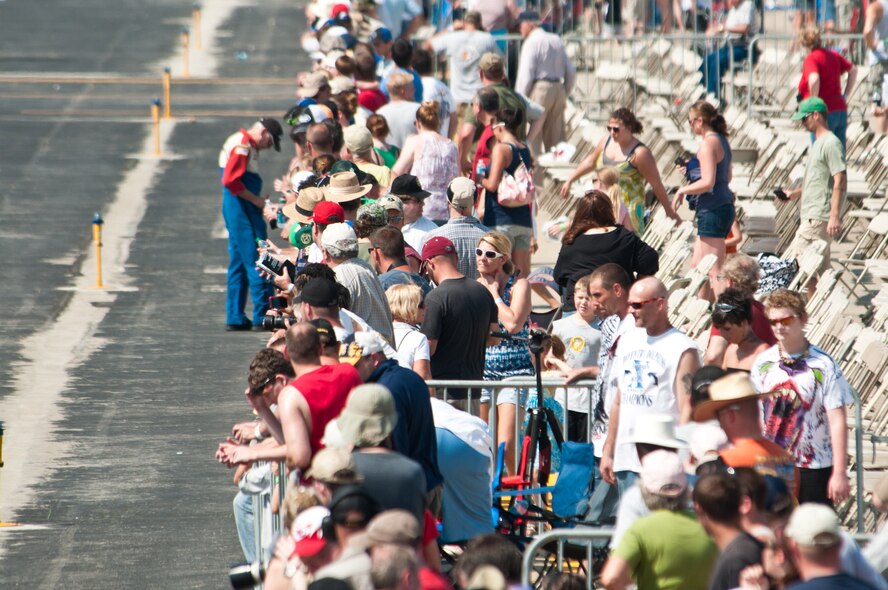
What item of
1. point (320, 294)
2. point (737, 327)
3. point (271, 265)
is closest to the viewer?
point (320, 294)

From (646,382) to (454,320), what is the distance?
1.70 m

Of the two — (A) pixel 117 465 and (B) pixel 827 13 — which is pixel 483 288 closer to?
(A) pixel 117 465

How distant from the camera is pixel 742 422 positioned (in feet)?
23.9

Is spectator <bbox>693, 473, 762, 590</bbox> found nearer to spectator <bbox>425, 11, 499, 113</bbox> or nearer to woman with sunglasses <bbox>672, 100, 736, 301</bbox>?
woman with sunglasses <bbox>672, 100, 736, 301</bbox>

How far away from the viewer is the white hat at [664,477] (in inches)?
256

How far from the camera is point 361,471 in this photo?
682cm

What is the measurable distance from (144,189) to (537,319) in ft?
37.6

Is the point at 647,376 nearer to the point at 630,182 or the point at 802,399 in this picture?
the point at 802,399

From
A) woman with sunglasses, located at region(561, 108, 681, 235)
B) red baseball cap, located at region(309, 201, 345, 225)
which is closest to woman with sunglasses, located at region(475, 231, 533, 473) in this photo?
red baseball cap, located at region(309, 201, 345, 225)

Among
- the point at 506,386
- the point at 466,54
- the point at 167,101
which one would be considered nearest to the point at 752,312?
the point at 506,386

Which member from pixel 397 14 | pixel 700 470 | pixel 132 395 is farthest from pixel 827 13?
pixel 700 470

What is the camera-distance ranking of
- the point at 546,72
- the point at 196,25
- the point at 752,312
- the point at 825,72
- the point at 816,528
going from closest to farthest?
the point at 816,528, the point at 752,312, the point at 825,72, the point at 546,72, the point at 196,25

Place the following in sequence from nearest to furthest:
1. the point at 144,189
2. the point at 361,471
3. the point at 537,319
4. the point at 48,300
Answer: the point at 361,471 < the point at 537,319 < the point at 48,300 < the point at 144,189

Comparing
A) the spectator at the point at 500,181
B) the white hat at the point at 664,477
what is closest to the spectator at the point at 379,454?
the white hat at the point at 664,477
